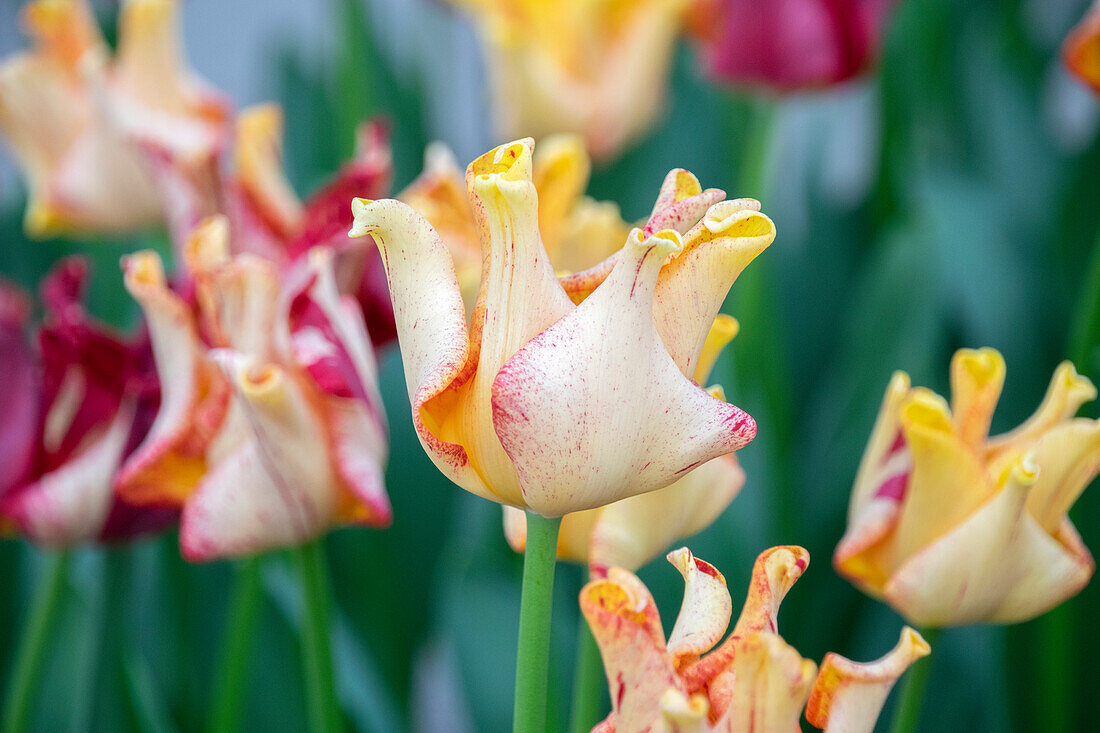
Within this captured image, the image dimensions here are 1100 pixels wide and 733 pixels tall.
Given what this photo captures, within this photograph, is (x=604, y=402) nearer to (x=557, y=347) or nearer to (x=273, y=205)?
(x=557, y=347)

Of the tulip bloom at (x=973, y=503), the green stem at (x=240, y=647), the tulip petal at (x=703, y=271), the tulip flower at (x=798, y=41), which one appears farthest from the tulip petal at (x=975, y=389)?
the tulip flower at (x=798, y=41)

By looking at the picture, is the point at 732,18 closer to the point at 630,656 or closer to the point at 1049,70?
the point at 1049,70

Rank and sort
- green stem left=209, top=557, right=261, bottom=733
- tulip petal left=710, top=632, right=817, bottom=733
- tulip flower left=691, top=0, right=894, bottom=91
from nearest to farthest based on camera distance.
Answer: tulip petal left=710, top=632, right=817, bottom=733, green stem left=209, top=557, right=261, bottom=733, tulip flower left=691, top=0, right=894, bottom=91

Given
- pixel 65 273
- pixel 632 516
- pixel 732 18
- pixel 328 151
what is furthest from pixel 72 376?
pixel 328 151

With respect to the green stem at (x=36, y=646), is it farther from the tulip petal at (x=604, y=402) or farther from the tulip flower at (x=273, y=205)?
the tulip petal at (x=604, y=402)

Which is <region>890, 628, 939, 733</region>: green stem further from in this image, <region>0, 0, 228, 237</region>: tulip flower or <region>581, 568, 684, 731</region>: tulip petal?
<region>0, 0, 228, 237</region>: tulip flower

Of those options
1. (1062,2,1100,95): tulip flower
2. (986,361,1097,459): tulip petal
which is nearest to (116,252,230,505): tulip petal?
(986,361,1097,459): tulip petal

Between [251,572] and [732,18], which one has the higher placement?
[732,18]
